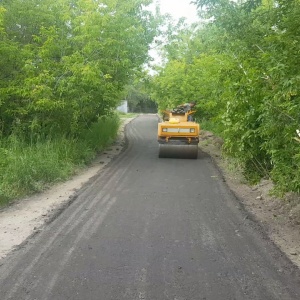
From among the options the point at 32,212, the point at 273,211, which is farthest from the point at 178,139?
the point at 32,212

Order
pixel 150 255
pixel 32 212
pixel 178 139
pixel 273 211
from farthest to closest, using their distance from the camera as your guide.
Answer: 1. pixel 178 139
2. pixel 273 211
3. pixel 32 212
4. pixel 150 255

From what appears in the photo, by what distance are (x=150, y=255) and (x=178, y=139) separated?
951cm

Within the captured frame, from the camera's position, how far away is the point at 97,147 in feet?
53.2

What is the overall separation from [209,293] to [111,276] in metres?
1.16

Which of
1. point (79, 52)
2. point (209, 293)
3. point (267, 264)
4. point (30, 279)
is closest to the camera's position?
point (209, 293)

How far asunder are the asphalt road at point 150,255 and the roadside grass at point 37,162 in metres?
1.49

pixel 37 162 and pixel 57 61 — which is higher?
pixel 57 61

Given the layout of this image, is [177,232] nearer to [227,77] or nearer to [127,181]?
[127,181]

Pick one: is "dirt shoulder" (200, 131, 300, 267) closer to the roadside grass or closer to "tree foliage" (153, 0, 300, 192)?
"tree foliage" (153, 0, 300, 192)

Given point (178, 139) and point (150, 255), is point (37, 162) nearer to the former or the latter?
point (150, 255)

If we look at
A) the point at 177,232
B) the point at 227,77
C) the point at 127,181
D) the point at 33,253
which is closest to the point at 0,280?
the point at 33,253

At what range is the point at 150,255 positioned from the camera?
5324 millimetres

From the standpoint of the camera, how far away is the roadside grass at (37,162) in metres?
8.96

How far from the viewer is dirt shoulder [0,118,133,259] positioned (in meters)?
6.03
